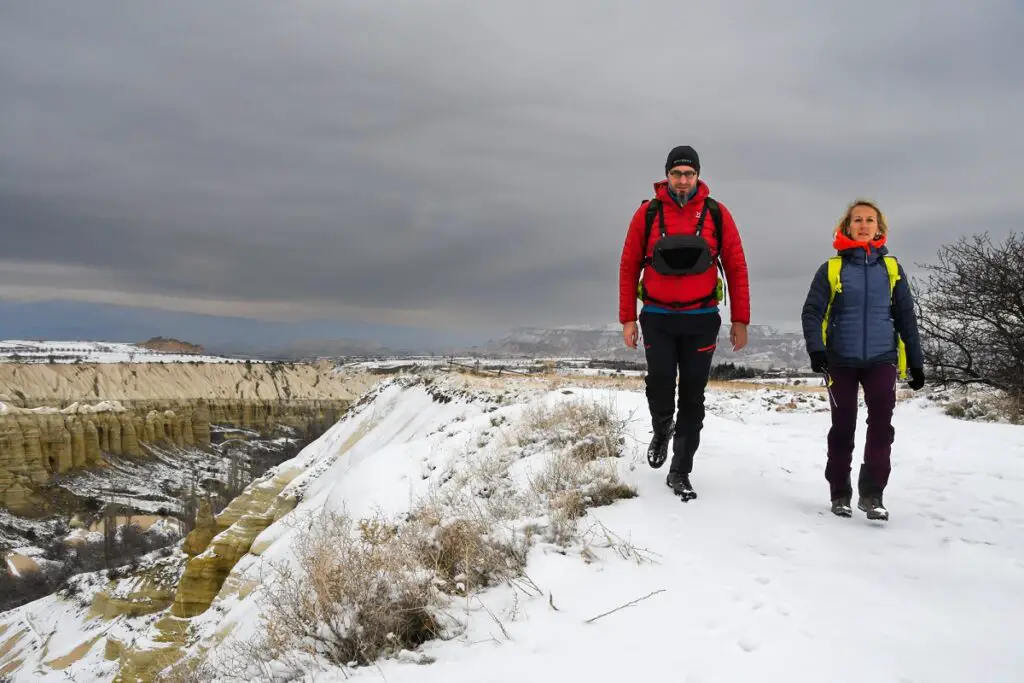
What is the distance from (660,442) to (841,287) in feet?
6.15

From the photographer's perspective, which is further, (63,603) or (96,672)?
(63,603)

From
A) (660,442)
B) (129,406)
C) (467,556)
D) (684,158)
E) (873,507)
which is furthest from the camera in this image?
(129,406)

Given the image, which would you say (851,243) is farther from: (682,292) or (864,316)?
(682,292)

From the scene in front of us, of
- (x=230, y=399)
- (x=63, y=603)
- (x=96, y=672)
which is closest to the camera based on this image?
(x=96, y=672)

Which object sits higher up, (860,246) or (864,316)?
(860,246)

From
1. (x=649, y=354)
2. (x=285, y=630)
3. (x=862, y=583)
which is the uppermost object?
(x=649, y=354)

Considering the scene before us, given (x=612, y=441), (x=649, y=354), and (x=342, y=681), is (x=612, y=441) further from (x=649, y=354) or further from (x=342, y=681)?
(x=342, y=681)

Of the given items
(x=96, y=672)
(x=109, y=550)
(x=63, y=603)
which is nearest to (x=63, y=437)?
(x=109, y=550)

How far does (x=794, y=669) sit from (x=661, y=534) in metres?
1.48

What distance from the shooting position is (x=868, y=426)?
13.2ft

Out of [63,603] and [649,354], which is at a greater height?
[649,354]

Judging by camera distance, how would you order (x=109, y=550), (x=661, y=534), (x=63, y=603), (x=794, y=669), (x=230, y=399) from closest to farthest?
(x=794, y=669)
(x=661, y=534)
(x=63, y=603)
(x=109, y=550)
(x=230, y=399)

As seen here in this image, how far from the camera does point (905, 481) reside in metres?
5.14

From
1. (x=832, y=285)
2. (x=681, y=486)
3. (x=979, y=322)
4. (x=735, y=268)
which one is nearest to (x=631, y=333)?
(x=735, y=268)
